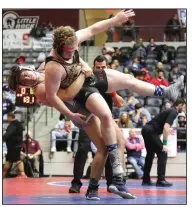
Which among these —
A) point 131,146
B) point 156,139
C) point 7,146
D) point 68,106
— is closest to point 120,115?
point 131,146

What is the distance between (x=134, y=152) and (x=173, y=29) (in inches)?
324

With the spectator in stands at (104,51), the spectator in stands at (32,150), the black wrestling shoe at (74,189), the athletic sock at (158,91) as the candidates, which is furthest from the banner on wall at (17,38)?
the athletic sock at (158,91)

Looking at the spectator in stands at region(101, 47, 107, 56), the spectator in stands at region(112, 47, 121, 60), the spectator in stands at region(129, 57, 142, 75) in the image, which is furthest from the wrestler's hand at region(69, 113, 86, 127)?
the spectator in stands at region(101, 47, 107, 56)

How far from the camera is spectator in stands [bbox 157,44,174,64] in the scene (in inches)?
826

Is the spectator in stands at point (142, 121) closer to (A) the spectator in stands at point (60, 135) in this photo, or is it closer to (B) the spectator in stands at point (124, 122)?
(B) the spectator in stands at point (124, 122)

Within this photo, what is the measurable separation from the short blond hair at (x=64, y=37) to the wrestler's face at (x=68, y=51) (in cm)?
5

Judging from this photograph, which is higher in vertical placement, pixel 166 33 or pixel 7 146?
pixel 166 33

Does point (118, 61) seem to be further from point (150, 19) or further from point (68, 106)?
point (68, 106)

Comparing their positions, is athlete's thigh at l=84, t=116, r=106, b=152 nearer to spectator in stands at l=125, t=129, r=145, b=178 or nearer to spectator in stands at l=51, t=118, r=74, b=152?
spectator in stands at l=125, t=129, r=145, b=178

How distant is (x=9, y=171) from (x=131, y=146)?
2775 millimetres

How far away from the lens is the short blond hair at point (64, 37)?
6.95 metres

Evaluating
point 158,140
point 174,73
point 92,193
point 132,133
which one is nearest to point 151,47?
point 174,73

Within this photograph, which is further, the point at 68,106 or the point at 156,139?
the point at 156,139

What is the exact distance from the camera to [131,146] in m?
14.8
